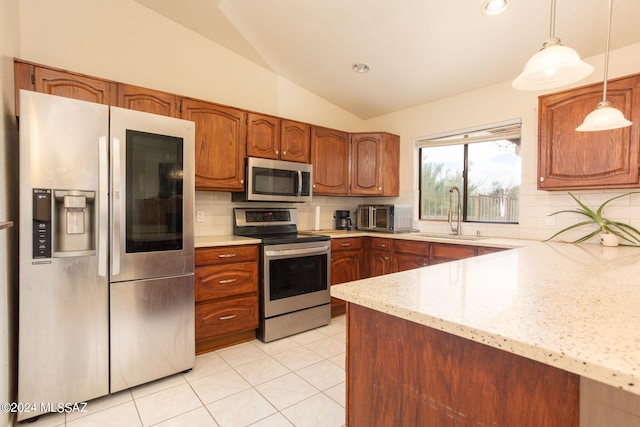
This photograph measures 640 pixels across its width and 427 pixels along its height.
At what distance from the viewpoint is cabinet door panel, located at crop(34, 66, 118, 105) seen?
1.99 metres

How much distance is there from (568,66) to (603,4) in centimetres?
137

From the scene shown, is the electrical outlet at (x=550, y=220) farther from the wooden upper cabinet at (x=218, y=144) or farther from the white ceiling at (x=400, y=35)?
the wooden upper cabinet at (x=218, y=144)

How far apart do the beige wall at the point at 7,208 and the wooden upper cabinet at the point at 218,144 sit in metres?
1.04

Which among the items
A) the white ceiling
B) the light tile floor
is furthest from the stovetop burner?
the white ceiling

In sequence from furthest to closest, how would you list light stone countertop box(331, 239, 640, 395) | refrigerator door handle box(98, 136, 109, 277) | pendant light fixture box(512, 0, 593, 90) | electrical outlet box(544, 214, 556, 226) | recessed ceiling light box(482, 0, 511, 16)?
electrical outlet box(544, 214, 556, 226) < recessed ceiling light box(482, 0, 511, 16) < refrigerator door handle box(98, 136, 109, 277) < pendant light fixture box(512, 0, 593, 90) < light stone countertop box(331, 239, 640, 395)

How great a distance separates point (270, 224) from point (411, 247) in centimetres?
149

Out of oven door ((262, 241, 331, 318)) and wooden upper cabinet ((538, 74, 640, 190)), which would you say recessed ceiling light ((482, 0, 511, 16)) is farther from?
oven door ((262, 241, 331, 318))

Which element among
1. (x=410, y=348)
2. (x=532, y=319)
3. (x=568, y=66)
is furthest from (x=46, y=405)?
(x=568, y=66)

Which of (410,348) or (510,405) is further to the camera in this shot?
(410,348)

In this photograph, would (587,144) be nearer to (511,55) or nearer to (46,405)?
(511,55)

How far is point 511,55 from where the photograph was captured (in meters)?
2.58

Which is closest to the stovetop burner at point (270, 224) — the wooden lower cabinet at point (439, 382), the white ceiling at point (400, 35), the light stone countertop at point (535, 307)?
the white ceiling at point (400, 35)

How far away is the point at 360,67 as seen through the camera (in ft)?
10.1

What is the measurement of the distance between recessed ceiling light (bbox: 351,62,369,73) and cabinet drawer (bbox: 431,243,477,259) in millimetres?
1869
